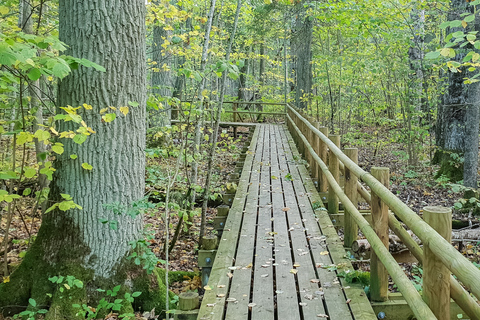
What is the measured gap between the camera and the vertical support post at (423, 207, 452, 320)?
2109 mm

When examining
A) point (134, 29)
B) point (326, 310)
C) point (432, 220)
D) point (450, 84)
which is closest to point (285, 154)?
point (450, 84)

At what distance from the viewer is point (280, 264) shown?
3928mm

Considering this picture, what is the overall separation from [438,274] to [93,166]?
347 centimetres

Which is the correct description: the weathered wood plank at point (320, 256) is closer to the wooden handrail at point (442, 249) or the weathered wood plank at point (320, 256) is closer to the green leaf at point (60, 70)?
the wooden handrail at point (442, 249)

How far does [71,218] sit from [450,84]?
987 centimetres

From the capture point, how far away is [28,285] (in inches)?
169

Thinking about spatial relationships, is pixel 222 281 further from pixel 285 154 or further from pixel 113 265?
pixel 285 154

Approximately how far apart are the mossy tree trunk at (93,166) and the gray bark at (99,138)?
1 centimetres

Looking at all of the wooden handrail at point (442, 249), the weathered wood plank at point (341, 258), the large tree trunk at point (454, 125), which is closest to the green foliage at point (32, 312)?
the weathered wood plank at point (341, 258)

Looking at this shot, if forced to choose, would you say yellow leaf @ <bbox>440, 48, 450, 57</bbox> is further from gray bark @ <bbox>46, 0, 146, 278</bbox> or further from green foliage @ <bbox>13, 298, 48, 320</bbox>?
green foliage @ <bbox>13, 298, 48, 320</bbox>

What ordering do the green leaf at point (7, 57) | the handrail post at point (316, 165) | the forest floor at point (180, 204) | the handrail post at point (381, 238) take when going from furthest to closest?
the handrail post at point (316, 165) → the forest floor at point (180, 204) → the handrail post at point (381, 238) → the green leaf at point (7, 57)

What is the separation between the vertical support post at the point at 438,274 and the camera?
2109 millimetres

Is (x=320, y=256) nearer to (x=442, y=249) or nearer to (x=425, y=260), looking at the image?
(x=425, y=260)

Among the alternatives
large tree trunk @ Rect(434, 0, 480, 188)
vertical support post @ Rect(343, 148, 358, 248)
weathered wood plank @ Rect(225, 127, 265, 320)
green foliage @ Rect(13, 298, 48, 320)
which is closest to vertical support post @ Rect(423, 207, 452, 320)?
weathered wood plank @ Rect(225, 127, 265, 320)
